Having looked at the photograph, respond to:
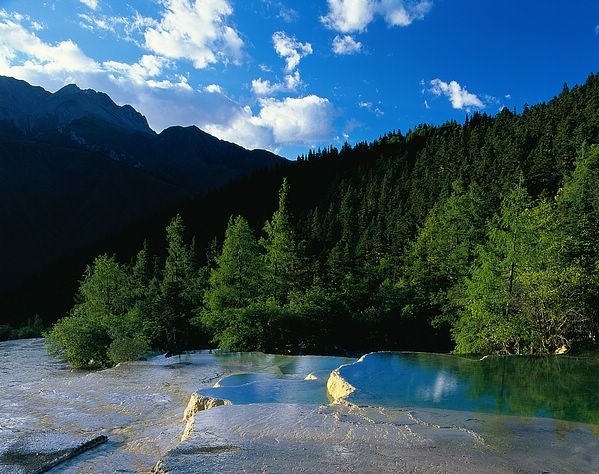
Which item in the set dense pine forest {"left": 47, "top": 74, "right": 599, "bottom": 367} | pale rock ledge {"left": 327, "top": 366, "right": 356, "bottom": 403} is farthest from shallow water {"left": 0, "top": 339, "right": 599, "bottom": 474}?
dense pine forest {"left": 47, "top": 74, "right": 599, "bottom": 367}

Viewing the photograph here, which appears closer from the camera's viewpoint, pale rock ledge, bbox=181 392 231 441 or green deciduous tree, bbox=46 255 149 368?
pale rock ledge, bbox=181 392 231 441

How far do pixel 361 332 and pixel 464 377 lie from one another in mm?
21817

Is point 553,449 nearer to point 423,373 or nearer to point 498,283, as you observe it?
point 423,373

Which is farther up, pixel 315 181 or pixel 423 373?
pixel 315 181

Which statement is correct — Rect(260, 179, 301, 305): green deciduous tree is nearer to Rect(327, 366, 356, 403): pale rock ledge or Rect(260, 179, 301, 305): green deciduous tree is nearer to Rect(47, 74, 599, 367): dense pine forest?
Rect(47, 74, 599, 367): dense pine forest

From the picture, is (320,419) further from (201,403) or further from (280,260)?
(280,260)

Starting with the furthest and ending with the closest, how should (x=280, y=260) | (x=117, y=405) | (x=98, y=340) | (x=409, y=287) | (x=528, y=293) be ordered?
(x=409, y=287) < (x=280, y=260) < (x=98, y=340) < (x=528, y=293) < (x=117, y=405)

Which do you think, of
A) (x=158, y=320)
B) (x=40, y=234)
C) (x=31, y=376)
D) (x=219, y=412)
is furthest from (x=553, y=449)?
(x=40, y=234)

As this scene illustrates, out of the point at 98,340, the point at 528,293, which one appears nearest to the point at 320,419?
the point at 528,293

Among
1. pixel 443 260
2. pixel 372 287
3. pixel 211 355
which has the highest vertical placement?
pixel 443 260

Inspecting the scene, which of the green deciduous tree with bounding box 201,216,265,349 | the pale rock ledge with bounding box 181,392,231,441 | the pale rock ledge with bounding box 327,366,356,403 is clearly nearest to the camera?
the pale rock ledge with bounding box 181,392,231,441

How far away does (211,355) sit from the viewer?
28.7 metres

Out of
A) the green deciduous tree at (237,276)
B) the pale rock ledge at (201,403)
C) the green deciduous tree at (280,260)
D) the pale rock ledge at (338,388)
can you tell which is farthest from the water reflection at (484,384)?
the green deciduous tree at (280,260)

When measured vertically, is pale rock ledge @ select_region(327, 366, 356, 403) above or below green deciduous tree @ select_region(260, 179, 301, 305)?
below
